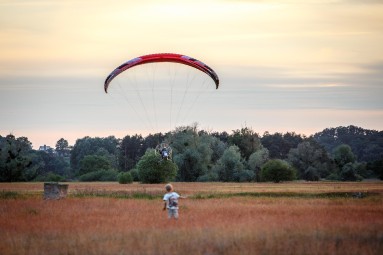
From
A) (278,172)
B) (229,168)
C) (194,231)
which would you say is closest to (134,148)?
(229,168)

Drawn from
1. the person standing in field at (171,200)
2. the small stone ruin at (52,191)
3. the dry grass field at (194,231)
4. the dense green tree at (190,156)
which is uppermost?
the dense green tree at (190,156)

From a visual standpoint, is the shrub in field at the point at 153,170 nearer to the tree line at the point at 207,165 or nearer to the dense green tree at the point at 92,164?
the tree line at the point at 207,165

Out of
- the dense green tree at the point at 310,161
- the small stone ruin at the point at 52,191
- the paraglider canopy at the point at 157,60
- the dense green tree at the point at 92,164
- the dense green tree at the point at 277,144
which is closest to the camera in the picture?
the paraglider canopy at the point at 157,60

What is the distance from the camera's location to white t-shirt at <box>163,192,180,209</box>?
82.4ft

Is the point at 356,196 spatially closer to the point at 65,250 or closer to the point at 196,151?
the point at 65,250

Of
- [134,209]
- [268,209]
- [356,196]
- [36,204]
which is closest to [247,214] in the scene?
→ [268,209]

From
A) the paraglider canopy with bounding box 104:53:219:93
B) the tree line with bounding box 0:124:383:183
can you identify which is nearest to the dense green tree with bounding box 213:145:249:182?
the tree line with bounding box 0:124:383:183

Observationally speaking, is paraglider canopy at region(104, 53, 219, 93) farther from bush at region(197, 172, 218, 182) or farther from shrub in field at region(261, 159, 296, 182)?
bush at region(197, 172, 218, 182)

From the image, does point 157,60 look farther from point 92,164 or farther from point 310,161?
point 92,164

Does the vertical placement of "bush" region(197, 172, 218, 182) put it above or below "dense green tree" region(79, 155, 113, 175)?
below

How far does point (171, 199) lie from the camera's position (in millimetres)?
25281

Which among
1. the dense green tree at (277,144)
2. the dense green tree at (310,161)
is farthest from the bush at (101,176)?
the dense green tree at (277,144)

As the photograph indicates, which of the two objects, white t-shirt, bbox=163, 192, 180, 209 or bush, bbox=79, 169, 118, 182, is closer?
white t-shirt, bbox=163, 192, 180, 209

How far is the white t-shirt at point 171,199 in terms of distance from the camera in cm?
2512
